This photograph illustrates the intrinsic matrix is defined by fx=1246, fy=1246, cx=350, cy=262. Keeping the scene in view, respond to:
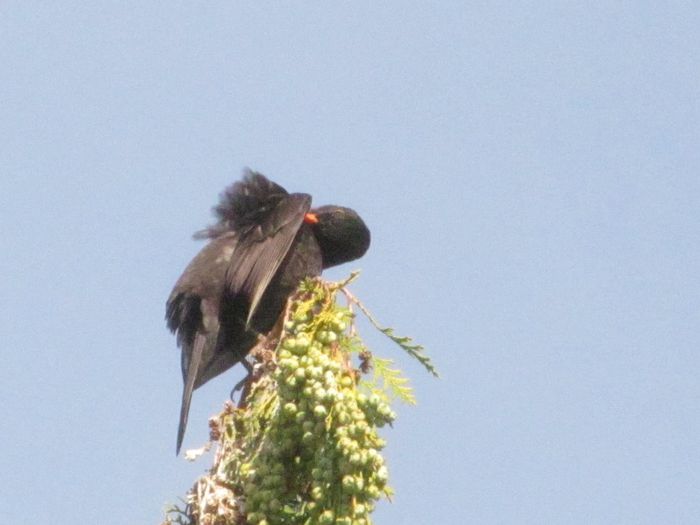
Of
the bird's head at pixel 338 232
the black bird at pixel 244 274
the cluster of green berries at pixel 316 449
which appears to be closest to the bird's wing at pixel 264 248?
the black bird at pixel 244 274

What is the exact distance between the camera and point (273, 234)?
22.9 feet

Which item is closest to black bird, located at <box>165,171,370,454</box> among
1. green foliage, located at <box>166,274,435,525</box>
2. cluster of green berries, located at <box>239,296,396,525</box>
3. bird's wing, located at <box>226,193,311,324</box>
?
bird's wing, located at <box>226,193,311,324</box>

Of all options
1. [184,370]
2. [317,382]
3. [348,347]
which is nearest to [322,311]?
[348,347]

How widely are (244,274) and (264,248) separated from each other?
230 mm

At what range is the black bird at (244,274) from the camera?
6629 mm

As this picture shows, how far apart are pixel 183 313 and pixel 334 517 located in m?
2.99

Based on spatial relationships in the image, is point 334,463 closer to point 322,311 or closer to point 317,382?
point 317,382

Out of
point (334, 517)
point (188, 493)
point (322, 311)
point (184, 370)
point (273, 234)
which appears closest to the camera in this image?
point (334, 517)

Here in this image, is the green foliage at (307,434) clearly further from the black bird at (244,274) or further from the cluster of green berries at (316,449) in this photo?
the black bird at (244,274)

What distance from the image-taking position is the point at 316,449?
4152 mm

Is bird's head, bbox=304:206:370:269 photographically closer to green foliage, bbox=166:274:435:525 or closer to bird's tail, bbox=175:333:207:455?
bird's tail, bbox=175:333:207:455

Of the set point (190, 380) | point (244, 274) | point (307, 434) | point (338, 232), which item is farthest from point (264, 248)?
point (307, 434)

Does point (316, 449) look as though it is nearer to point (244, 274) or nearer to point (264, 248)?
point (244, 274)

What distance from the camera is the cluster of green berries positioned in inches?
154
